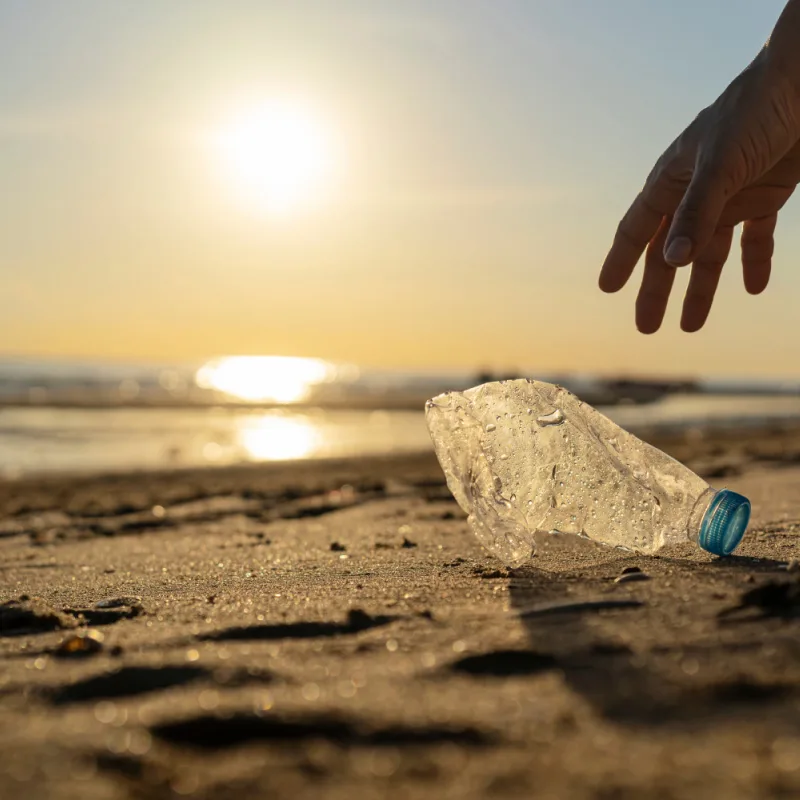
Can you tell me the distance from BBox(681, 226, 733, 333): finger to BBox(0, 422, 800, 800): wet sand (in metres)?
0.75

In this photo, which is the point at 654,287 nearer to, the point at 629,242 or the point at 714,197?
the point at 629,242

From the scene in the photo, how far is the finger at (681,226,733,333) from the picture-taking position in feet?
8.66

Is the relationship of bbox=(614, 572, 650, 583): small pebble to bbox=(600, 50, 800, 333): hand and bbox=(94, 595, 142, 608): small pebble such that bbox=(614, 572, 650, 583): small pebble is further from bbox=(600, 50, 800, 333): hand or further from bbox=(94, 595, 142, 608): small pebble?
bbox=(94, 595, 142, 608): small pebble

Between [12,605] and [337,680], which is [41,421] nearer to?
[12,605]

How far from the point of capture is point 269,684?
1.40 m

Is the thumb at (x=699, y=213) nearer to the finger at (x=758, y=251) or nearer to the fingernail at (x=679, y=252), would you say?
the fingernail at (x=679, y=252)

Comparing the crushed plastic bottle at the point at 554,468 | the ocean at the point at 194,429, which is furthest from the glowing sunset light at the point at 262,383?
the crushed plastic bottle at the point at 554,468

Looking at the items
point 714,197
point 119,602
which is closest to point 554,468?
point 714,197

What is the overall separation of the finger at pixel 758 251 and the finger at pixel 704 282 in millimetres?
86

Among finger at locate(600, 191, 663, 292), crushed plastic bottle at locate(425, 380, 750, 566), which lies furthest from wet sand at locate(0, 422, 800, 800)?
finger at locate(600, 191, 663, 292)

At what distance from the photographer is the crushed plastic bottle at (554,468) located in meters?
2.64

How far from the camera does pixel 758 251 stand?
273 centimetres

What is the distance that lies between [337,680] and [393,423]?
1909cm

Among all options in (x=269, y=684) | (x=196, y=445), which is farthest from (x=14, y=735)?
(x=196, y=445)
